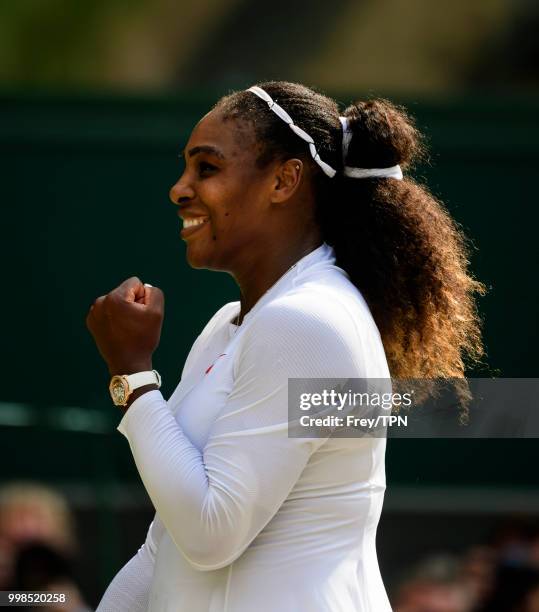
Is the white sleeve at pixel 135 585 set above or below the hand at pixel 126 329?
below

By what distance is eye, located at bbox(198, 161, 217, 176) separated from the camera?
247cm

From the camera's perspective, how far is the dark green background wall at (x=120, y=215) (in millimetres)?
6027

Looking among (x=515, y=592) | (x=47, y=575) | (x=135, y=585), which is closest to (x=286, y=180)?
(x=135, y=585)

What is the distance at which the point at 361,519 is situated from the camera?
222 cm

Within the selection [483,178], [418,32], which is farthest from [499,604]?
[418,32]

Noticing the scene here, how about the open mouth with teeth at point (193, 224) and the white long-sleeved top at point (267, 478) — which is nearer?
the white long-sleeved top at point (267, 478)

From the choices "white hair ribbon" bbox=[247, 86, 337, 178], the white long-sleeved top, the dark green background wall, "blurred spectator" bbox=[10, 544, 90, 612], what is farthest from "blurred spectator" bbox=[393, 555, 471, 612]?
"white hair ribbon" bbox=[247, 86, 337, 178]

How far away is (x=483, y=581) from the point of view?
4242 millimetres

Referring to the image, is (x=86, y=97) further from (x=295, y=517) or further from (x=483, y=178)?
(x=295, y=517)

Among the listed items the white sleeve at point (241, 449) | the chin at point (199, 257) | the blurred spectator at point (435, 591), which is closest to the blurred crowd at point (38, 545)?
the blurred spectator at point (435, 591)

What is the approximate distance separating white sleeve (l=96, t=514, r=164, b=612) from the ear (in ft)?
2.24

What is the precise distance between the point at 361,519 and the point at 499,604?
6.78 feet

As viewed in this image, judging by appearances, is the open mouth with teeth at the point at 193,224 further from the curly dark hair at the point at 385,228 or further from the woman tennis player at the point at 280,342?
the curly dark hair at the point at 385,228

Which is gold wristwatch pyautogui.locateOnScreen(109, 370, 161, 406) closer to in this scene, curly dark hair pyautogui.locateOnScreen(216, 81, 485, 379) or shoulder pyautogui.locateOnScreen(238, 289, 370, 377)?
shoulder pyautogui.locateOnScreen(238, 289, 370, 377)
